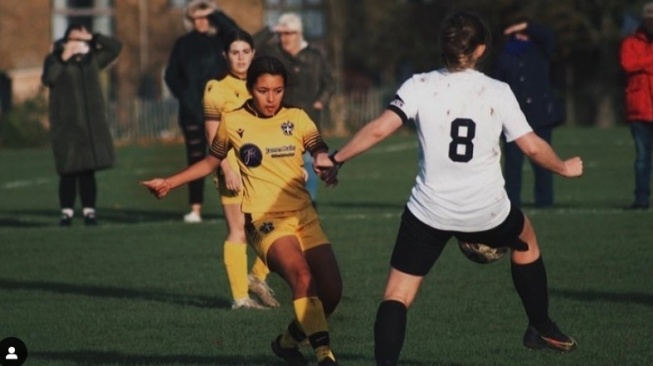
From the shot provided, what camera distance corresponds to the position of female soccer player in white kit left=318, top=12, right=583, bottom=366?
792 centimetres

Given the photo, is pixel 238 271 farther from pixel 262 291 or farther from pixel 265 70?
pixel 265 70

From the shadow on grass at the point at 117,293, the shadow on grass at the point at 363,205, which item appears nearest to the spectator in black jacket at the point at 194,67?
the shadow on grass at the point at 363,205

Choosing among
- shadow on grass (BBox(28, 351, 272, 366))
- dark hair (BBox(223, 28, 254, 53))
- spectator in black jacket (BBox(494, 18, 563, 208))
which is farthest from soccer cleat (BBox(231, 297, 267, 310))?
spectator in black jacket (BBox(494, 18, 563, 208))

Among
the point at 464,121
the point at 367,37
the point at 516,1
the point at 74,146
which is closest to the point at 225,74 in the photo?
the point at 464,121

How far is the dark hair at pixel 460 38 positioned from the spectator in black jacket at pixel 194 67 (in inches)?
345

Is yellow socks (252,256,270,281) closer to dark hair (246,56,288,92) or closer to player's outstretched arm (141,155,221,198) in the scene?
player's outstretched arm (141,155,221,198)

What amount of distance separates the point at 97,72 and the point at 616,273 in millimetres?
7391

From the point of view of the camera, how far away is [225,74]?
11.8 m

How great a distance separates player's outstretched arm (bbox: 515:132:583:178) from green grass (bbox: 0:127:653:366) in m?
1.26

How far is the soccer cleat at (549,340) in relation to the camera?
28.9ft

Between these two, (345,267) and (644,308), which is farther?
(345,267)

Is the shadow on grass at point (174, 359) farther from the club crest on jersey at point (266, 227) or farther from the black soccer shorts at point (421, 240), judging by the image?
the black soccer shorts at point (421, 240)

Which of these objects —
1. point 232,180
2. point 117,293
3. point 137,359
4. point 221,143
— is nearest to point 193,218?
point 117,293

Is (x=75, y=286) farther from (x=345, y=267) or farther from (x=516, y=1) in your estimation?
(x=516, y=1)
